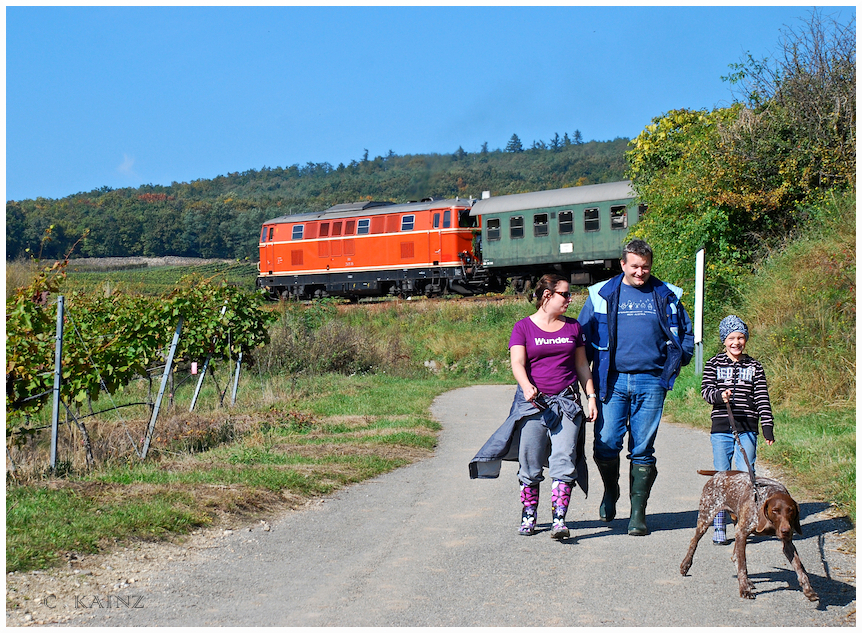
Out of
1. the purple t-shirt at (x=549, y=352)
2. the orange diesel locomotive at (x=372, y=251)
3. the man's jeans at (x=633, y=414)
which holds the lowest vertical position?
the man's jeans at (x=633, y=414)

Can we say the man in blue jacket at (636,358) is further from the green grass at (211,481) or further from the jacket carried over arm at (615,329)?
the green grass at (211,481)

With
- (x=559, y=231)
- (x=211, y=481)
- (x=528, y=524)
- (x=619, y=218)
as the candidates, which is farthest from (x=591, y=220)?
(x=528, y=524)

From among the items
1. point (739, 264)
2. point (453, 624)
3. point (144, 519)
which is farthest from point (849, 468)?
point (739, 264)

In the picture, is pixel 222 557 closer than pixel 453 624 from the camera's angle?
No

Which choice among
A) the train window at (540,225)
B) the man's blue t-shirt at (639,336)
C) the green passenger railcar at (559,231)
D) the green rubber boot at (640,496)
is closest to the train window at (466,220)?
the green passenger railcar at (559,231)

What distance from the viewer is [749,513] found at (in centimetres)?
475

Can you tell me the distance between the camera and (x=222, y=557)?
5719 mm

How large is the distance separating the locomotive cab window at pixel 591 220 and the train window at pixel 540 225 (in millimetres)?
1489

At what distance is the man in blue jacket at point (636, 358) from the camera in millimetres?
6141

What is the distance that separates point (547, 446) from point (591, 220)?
71.6ft

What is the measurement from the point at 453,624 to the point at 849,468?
16.2 feet

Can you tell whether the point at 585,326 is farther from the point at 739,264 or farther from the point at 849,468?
the point at 739,264

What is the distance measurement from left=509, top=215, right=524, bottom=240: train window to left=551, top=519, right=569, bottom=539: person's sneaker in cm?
2350

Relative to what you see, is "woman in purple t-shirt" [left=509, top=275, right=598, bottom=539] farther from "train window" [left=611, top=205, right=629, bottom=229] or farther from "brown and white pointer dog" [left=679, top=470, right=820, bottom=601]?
"train window" [left=611, top=205, right=629, bottom=229]
